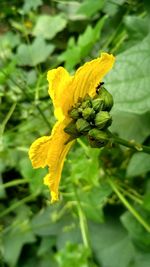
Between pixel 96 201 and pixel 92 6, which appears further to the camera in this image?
pixel 92 6

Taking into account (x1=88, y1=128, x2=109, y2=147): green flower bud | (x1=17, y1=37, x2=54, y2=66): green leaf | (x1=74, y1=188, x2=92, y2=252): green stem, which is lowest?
(x1=74, y1=188, x2=92, y2=252): green stem

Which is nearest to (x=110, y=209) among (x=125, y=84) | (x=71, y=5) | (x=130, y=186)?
(x=130, y=186)

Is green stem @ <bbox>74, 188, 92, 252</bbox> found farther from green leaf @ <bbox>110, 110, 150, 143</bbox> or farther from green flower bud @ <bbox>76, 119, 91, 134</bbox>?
green flower bud @ <bbox>76, 119, 91, 134</bbox>

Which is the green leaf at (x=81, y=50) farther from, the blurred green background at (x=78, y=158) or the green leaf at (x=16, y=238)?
the green leaf at (x=16, y=238)

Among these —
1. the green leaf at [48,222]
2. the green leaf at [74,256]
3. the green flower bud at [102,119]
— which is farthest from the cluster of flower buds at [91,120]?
the green leaf at [48,222]

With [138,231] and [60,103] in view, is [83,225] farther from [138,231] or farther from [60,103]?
[60,103]

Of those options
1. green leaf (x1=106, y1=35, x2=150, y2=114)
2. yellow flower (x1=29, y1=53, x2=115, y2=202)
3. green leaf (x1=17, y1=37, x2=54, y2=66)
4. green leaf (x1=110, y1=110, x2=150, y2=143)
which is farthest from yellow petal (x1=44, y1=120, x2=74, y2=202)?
green leaf (x1=17, y1=37, x2=54, y2=66)

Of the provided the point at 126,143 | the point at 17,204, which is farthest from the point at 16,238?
the point at 126,143
